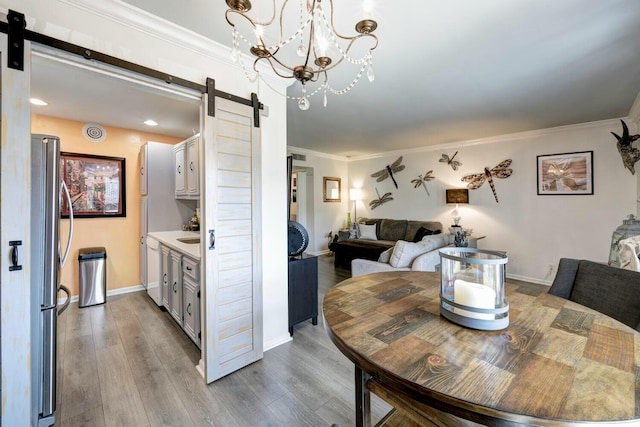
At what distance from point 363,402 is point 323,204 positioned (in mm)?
5510

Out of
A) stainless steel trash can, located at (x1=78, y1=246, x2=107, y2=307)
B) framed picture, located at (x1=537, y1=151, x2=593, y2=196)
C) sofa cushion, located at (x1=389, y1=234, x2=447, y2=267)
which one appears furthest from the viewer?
framed picture, located at (x1=537, y1=151, x2=593, y2=196)

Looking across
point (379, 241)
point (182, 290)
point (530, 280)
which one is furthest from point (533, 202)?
point (182, 290)

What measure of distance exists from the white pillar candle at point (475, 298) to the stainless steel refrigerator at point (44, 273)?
2.13 meters

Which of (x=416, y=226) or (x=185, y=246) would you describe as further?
(x=416, y=226)

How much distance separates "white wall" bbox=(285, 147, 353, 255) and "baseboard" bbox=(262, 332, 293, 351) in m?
3.97

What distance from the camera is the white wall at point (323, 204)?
6.32 m

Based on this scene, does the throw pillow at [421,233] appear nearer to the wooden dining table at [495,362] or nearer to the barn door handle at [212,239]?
the wooden dining table at [495,362]

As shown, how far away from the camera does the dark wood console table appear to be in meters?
2.64

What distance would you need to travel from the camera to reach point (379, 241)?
5.63 m

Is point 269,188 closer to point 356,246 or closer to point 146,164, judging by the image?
point 146,164

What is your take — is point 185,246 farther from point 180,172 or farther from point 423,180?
point 423,180

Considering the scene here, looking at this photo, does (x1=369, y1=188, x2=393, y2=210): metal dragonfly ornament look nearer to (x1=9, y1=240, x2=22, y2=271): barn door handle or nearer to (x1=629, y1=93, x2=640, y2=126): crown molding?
(x1=629, y1=93, x2=640, y2=126): crown molding

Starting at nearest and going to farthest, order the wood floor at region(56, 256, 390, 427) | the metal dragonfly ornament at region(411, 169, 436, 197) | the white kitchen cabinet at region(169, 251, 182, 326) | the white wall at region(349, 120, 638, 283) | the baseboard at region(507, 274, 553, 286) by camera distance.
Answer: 1. the wood floor at region(56, 256, 390, 427)
2. the white kitchen cabinet at region(169, 251, 182, 326)
3. the white wall at region(349, 120, 638, 283)
4. the baseboard at region(507, 274, 553, 286)
5. the metal dragonfly ornament at region(411, 169, 436, 197)

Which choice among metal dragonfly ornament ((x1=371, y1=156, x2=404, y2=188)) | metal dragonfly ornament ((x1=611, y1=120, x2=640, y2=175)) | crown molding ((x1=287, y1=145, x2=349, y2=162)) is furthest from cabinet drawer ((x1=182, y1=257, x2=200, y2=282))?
metal dragonfly ornament ((x1=611, y1=120, x2=640, y2=175))
